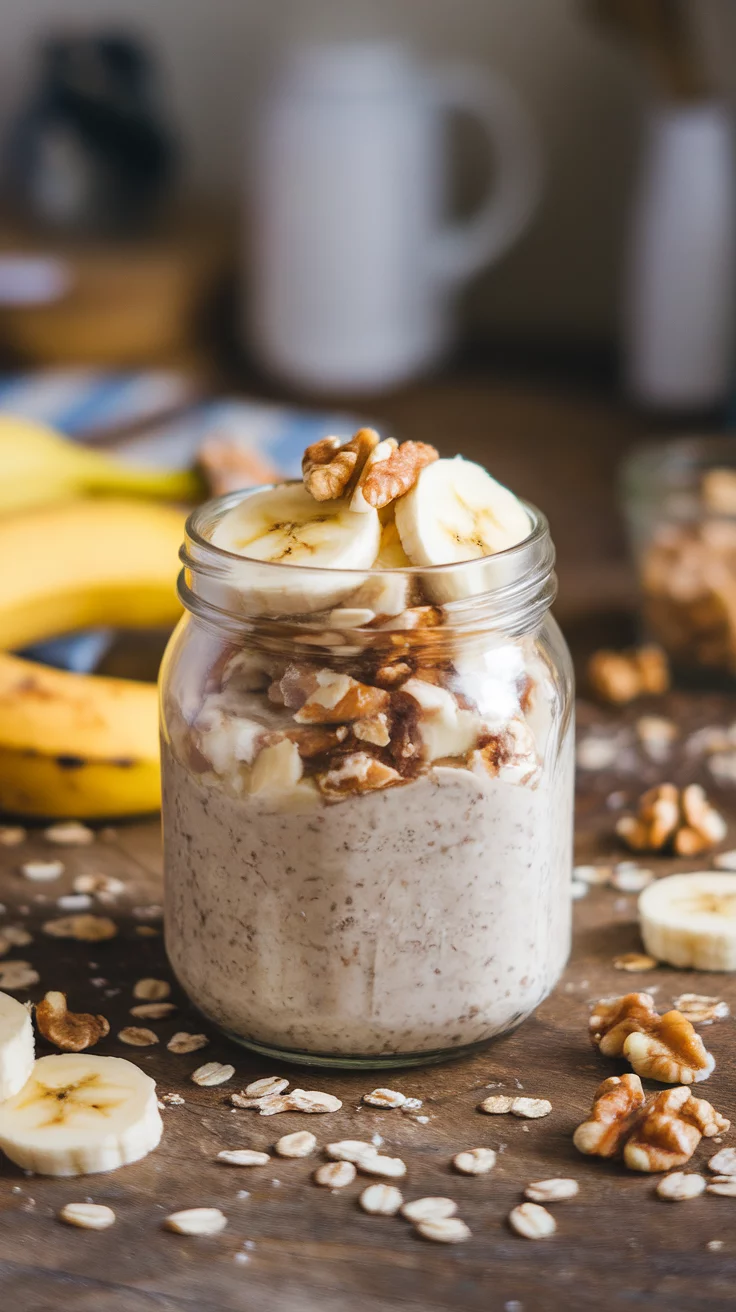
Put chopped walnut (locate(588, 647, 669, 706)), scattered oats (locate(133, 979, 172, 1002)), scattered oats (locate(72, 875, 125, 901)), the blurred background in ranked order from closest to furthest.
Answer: scattered oats (locate(133, 979, 172, 1002)) → scattered oats (locate(72, 875, 125, 901)) → chopped walnut (locate(588, 647, 669, 706)) → the blurred background

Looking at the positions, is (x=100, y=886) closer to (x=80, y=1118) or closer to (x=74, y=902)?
(x=74, y=902)

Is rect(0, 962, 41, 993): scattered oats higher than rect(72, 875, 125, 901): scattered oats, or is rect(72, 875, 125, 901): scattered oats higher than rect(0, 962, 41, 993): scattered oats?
rect(72, 875, 125, 901): scattered oats

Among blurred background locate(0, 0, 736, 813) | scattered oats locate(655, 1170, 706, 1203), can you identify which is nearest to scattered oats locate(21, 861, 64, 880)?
scattered oats locate(655, 1170, 706, 1203)

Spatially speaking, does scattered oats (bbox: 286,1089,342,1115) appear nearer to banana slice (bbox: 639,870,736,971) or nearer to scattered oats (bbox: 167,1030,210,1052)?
scattered oats (bbox: 167,1030,210,1052)

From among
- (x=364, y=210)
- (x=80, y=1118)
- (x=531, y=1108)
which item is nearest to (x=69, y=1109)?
(x=80, y=1118)

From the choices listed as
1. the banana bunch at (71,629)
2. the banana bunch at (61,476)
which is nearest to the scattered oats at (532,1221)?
the banana bunch at (71,629)

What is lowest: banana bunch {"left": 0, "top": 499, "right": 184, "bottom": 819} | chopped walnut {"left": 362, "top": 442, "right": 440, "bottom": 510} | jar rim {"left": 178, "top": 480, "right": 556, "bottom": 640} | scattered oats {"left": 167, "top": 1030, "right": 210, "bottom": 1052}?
scattered oats {"left": 167, "top": 1030, "right": 210, "bottom": 1052}
